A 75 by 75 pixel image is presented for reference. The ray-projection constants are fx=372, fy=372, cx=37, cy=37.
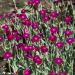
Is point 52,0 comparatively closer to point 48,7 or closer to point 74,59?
point 48,7

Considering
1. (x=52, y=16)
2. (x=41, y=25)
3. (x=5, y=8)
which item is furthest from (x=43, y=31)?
(x=5, y=8)

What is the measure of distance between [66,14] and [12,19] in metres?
1.08

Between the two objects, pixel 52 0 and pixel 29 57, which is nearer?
pixel 29 57

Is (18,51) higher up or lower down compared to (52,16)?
lower down

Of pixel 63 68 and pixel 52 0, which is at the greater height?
pixel 52 0

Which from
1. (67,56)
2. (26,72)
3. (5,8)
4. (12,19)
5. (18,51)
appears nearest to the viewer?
(26,72)

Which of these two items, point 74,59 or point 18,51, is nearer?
point 74,59

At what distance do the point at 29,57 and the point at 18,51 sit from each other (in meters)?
0.79

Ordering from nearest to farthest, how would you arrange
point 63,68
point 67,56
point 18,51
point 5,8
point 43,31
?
point 63,68 < point 67,56 < point 18,51 < point 43,31 < point 5,8

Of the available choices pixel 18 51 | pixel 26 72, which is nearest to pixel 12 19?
pixel 18 51

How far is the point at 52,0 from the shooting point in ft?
25.9

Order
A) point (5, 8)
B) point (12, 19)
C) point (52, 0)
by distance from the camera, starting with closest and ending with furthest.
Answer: point (12, 19)
point (52, 0)
point (5, 8)

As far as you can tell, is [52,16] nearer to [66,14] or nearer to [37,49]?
[37,49]

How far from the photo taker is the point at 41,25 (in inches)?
264
